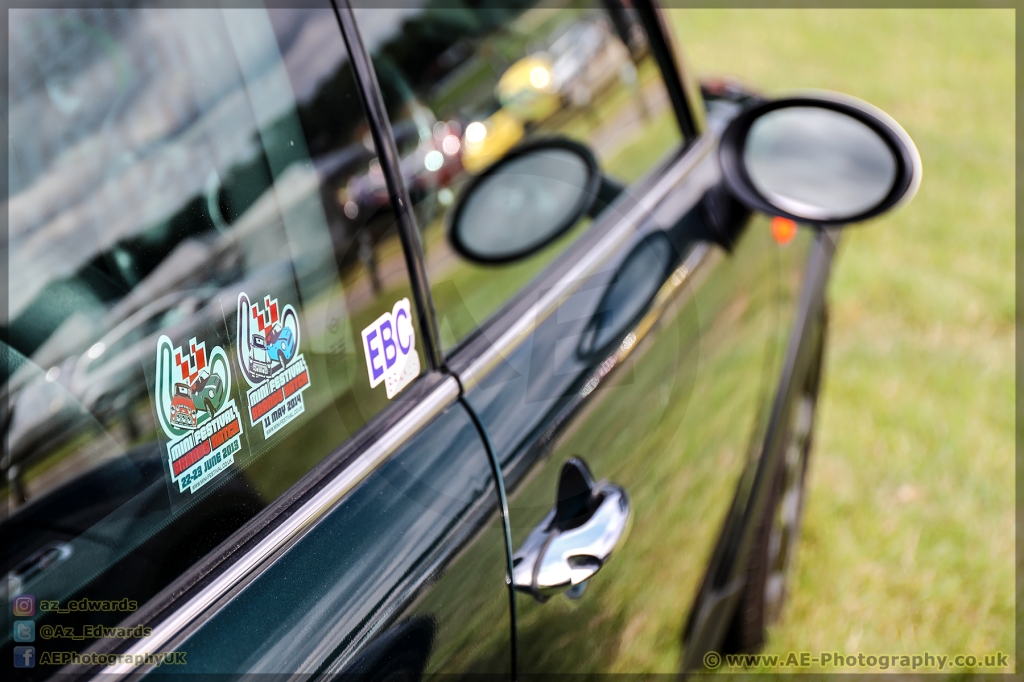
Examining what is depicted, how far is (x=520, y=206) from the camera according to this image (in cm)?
157

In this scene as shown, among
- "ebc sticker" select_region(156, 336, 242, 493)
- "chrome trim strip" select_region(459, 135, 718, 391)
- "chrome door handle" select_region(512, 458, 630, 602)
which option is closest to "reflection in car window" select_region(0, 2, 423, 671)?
"ebc sticker" select_region(156, 336, 242, 493)

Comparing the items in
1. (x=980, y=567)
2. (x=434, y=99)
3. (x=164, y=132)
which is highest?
(x=164, y=132)

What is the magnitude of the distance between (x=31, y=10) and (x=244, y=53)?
0.25 meters

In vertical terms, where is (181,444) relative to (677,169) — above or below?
above

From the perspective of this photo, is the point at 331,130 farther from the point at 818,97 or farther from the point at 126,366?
the point at 818,97

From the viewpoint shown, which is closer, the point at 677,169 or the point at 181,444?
the point at 181,444

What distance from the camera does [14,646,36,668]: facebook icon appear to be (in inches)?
34.5

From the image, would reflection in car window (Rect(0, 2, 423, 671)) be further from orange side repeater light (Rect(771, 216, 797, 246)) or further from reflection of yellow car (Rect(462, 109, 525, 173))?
orange side repeater light (Rect(771, 216, 797, 246))

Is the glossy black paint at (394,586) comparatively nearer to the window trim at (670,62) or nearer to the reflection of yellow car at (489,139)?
the reflection of yellow car at (489,139)

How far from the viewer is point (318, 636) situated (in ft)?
3.13

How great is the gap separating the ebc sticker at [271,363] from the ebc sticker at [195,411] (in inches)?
1.3

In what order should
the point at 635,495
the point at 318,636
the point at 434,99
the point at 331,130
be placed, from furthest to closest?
the point at 434,99
the point at 635,495
the point at 331,130
the point at 318,636

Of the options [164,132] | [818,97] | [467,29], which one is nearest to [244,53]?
[164,132]

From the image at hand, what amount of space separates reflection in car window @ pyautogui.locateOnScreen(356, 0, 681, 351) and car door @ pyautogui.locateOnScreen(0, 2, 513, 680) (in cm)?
16
